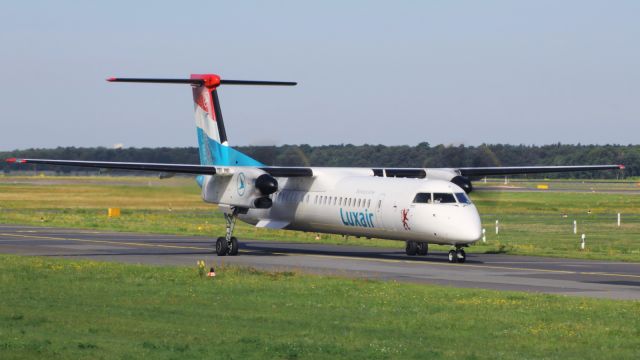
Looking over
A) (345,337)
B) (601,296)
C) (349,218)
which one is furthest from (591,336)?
(349,218)

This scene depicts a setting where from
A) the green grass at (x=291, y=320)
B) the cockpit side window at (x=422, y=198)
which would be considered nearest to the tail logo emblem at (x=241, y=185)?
the cockpit side window at (x=422, y=198)

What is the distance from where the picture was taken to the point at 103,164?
119ft

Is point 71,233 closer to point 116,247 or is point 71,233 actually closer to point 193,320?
point 116,247

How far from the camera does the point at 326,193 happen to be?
36.8 metres

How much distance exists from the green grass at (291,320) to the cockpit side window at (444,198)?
23.3 feet

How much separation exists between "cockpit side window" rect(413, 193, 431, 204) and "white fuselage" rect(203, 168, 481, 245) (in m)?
0.03

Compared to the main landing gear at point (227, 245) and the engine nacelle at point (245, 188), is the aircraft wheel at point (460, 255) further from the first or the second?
the main landing gear at point (227, 245)

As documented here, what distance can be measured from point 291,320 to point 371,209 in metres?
15.7

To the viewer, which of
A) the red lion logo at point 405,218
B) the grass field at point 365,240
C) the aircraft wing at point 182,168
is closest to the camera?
the red lion logo at point 405,218

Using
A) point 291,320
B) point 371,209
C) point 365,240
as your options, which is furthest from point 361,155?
point 291,320

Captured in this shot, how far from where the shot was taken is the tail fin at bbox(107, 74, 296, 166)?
39594mm

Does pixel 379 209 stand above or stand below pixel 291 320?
above

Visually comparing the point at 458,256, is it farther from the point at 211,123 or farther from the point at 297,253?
the point at 211,123

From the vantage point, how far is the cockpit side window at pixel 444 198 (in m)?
32.2
